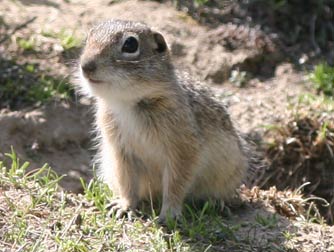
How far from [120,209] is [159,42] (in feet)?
4.62

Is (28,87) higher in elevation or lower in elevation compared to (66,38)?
lower

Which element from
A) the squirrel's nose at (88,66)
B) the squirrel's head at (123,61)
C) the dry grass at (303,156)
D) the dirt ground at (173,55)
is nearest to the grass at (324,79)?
the dirt ground at (173,55)

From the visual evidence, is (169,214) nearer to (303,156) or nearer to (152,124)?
(152,124)

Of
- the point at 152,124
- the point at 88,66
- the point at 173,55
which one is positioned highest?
the point at 88,66

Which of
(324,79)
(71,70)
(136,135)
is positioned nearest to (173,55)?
(71,70)

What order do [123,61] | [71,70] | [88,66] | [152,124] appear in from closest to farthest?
[88,66]
[123,61]
[152,124]
[71,70]

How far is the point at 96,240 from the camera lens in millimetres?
5941

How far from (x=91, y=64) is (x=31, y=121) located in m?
3.16

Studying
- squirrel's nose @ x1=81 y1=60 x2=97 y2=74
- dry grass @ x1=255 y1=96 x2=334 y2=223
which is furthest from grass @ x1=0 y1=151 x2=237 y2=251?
dry grass @ x1=255 y1=96 x2=334 y2=223

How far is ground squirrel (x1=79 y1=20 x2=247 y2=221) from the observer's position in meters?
6.05

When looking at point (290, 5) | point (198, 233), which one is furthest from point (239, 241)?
point (290, 5)

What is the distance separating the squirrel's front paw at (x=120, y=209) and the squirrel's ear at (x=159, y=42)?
4.26ft

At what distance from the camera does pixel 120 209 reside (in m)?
6.60

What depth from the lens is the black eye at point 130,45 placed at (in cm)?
616
